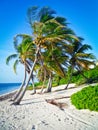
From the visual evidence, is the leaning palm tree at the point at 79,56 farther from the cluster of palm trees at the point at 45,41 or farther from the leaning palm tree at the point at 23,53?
the leaning palm tree at the point at 23,53

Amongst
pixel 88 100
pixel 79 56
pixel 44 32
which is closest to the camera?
pixel 88 100

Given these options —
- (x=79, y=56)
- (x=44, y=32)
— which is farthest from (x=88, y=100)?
(x=79, y=56)

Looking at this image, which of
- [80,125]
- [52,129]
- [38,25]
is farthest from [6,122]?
[38,25]

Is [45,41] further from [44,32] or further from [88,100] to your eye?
[88,100]

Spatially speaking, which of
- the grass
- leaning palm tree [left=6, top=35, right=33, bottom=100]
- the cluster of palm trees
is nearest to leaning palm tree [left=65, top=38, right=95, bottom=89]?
the cluster of palm trees

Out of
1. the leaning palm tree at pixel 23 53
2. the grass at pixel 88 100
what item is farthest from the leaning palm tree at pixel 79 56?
the grass at pixel 88 100

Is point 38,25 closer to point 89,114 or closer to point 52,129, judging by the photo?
point 89,114

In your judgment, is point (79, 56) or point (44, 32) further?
point (79, 56)

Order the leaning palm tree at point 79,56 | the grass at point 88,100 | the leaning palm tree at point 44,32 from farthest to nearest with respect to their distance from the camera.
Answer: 1. the leaning palm tree at point 79,56
2. the leaning palm tree at point 44,32
3. the grass at point 88,100

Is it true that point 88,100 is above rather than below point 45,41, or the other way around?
below

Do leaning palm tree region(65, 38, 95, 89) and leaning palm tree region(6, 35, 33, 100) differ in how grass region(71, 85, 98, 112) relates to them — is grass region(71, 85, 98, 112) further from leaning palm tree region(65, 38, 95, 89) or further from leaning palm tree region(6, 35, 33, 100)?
leaning palm tree region(65, 38, 95, 89)

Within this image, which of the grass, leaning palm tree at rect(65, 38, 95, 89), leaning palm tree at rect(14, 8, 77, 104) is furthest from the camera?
leaning palm tree at rect(65, 38, 95, 89)

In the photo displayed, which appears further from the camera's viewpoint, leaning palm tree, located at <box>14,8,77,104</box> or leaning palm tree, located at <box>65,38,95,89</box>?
leaning palm tree, located at <box>65,38,95,89</box>

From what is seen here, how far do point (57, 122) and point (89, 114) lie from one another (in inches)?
79.1
